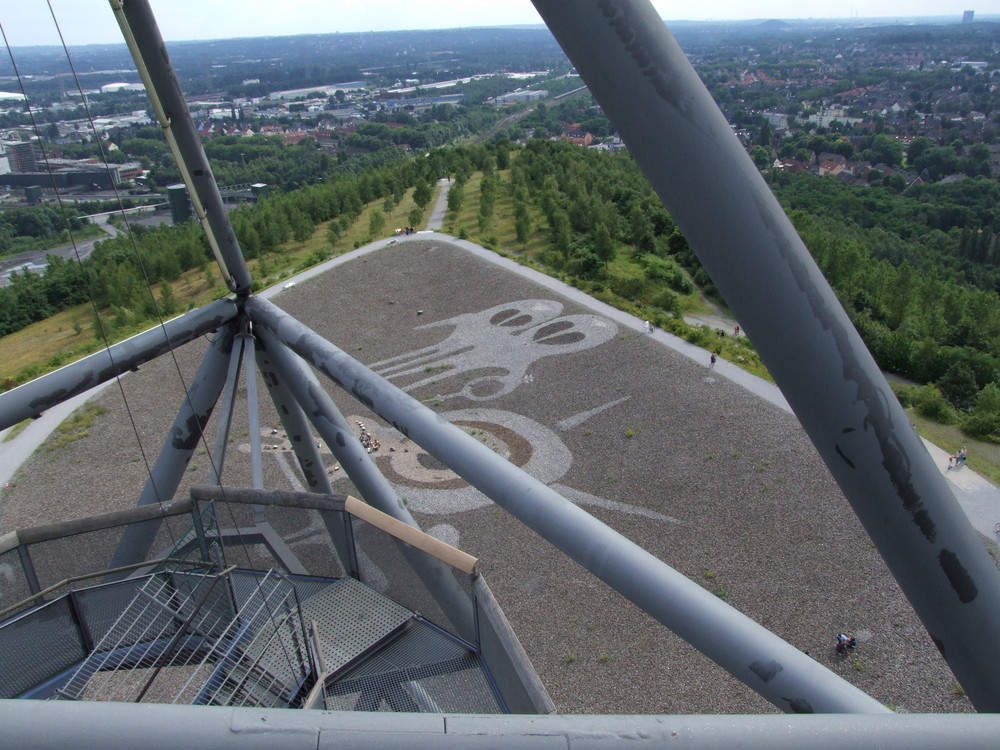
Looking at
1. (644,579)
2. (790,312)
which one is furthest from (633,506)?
(790,312)

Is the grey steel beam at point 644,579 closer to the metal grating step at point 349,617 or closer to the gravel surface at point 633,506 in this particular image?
the metal grating step at point 349,617

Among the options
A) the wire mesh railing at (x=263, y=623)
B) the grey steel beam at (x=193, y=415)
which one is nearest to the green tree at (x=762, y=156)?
the grey steel beam at (x=193, y=415)

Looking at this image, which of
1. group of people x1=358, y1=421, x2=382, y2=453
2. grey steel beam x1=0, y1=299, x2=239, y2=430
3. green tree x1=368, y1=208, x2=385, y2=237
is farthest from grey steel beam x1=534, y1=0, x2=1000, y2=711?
green tree x1=368, y1=208, x2=385, y2=237

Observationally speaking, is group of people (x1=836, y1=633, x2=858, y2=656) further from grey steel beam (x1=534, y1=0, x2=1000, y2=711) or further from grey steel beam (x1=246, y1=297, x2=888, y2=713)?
grey steel beam (x1=534, y1=0, x2=1000, y2=711)

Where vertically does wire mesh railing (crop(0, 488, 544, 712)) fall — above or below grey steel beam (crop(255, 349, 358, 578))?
above

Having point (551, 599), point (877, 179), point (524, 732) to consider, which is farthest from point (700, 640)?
point (877, 179)

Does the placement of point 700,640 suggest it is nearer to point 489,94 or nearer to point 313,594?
Answer: point 313,594

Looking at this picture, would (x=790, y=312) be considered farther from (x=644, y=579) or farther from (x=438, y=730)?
(x=644, y=579)
